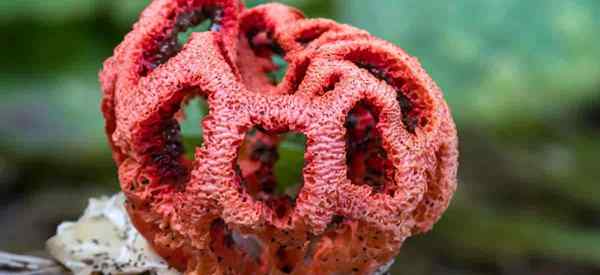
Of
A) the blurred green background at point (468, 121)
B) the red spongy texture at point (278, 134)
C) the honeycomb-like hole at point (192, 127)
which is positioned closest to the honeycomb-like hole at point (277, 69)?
the red spongy texture at point (278, 134)

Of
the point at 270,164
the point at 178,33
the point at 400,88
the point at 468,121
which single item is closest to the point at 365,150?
the point at 400,88

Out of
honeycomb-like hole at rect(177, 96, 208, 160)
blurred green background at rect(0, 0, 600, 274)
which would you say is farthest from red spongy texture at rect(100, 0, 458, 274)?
blurred green background at rect(0, 0, 600, 274)

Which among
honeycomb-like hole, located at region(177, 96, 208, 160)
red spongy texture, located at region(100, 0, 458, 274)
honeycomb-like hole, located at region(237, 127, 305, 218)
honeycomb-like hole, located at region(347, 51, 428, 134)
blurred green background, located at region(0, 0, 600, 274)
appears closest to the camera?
red spongy texture, located at region(100, 0, 458, 274)

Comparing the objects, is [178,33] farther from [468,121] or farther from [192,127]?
[468,121]

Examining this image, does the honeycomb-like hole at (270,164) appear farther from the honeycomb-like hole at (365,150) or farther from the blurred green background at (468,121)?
the blurred green background at (468,121)

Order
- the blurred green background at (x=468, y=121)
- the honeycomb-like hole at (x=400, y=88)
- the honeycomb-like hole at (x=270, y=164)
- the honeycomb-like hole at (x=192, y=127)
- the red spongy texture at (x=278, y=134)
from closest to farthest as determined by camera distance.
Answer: the red spongy texture at (x=278, y=134) → the honeycomb-like hole at (x=400, y=88) → the honeycomb-like hole at (x=270, y=164) → the honeycomb-like hole at (x=192, y=127) → the blurred green background at (x=468, y=121)

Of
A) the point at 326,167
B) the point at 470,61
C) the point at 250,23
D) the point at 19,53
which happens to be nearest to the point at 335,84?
the point at 326,167

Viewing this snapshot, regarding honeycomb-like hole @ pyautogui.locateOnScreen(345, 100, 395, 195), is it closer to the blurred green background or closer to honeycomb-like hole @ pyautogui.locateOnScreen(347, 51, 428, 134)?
honeycomb-like hole @ pyautogui.locateOnScreen(347, 51, 428, 134)
